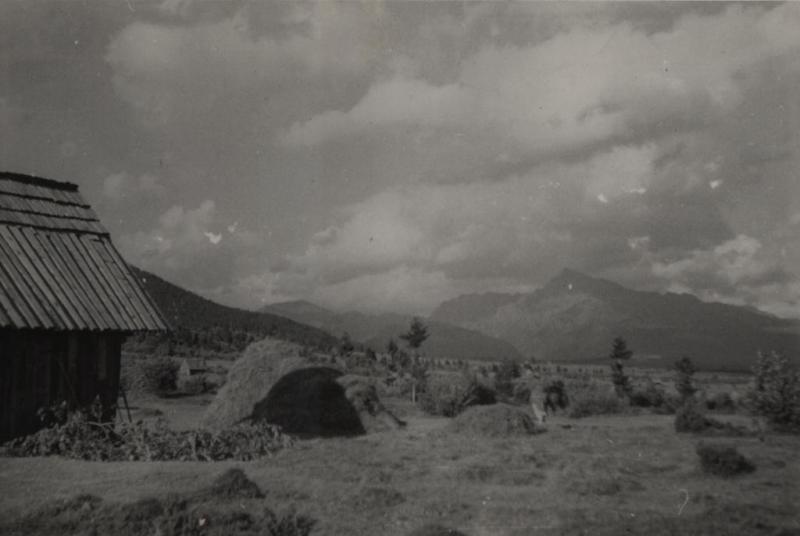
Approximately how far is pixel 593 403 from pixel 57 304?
26.6 meters

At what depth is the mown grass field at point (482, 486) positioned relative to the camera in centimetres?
980

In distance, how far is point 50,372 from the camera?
14.6 metres

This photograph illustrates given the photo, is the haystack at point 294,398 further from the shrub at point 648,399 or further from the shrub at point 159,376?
the shrub at point 648,399

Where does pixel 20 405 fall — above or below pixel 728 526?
above

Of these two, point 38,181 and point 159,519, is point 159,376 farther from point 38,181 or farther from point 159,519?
point 159,519

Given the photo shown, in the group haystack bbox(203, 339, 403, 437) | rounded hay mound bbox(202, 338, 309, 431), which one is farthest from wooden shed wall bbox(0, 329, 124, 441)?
haystack bbox(203, 339, 403, 437)

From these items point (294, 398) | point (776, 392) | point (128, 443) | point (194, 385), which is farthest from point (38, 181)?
point (776, 392)

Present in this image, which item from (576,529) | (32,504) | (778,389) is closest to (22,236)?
(32,504)

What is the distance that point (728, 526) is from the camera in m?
9.65

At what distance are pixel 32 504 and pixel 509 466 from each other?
9.99 m

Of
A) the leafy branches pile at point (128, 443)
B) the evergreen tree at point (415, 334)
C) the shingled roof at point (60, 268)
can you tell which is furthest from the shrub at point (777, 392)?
the evergreen tree at point (415, 334)

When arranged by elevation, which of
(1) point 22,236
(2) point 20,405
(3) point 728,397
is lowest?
(3) point 728,397

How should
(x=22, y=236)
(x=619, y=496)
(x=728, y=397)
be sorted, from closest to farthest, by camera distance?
1. (x=619, y=496)
2. (x=22, y=236)
3. (x=728, y=397)

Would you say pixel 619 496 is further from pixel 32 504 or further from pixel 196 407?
pixel 196 407
